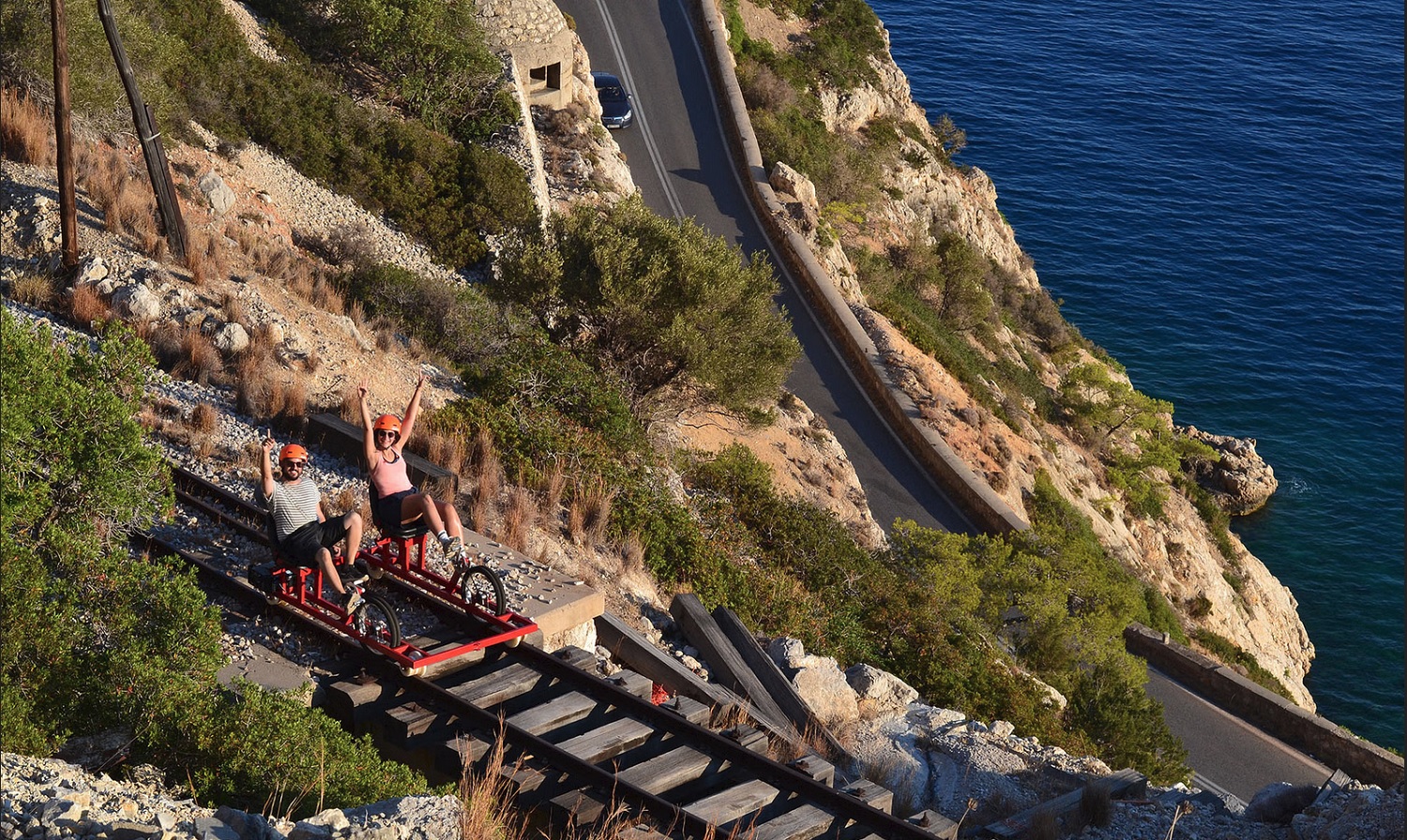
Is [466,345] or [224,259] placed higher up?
[224,259]

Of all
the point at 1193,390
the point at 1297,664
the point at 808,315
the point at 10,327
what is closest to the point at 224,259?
the point at 10,327

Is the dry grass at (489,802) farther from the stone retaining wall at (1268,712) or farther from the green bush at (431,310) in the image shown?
the stone retaining wall at (1268,712)

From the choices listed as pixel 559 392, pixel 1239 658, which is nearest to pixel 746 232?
pixel 1239 658

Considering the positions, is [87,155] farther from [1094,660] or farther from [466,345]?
[1094,660]

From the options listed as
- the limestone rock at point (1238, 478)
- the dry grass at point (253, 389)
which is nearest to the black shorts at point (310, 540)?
the dry grass at point (253, 389)

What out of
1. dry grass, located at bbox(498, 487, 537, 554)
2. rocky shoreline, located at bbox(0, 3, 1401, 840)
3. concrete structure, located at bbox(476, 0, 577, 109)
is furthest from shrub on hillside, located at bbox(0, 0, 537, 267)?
dry grass, located at bbox(498, 487, 537, 554)

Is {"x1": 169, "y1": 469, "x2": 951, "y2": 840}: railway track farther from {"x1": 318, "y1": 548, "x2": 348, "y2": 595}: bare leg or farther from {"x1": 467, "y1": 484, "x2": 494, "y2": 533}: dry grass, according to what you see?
{"x1": 467, "y1": 484, "x2": 494, "y2": 533}: dry grass
